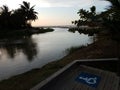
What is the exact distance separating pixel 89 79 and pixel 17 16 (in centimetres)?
5557

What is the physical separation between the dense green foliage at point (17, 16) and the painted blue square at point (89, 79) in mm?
51002

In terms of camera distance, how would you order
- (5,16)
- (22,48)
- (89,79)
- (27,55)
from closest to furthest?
1. (89,79)
2. (27,55)
3. (22,48)
4. (5,16)

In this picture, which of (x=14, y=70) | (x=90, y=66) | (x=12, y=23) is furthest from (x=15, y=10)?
(x=90, y=66)

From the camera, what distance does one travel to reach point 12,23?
6169 centimetres

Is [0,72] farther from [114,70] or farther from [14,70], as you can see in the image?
[114,70]

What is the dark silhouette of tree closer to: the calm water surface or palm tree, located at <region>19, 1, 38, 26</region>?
the calm water surface

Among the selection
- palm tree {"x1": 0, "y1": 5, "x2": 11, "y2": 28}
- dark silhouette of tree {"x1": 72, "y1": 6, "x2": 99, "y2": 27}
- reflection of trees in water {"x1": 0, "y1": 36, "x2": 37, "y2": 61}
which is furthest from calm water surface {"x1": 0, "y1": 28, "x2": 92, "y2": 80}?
palm tree {"x1": 0, "y1": 5, "x2": 11, "y2": 28}

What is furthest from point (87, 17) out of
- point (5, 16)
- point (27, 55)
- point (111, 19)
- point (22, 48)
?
point (5, 16)

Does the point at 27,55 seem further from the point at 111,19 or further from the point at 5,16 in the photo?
the point at 5,16

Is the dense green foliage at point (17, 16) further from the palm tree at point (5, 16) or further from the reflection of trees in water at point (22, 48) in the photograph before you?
the reflection of trees in water at point (22, 48)

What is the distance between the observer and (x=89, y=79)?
881cm

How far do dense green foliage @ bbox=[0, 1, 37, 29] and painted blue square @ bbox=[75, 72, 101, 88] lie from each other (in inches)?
2008

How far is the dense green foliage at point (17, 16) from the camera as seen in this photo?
2324 inches

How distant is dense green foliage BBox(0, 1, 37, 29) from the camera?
59.0 metres
